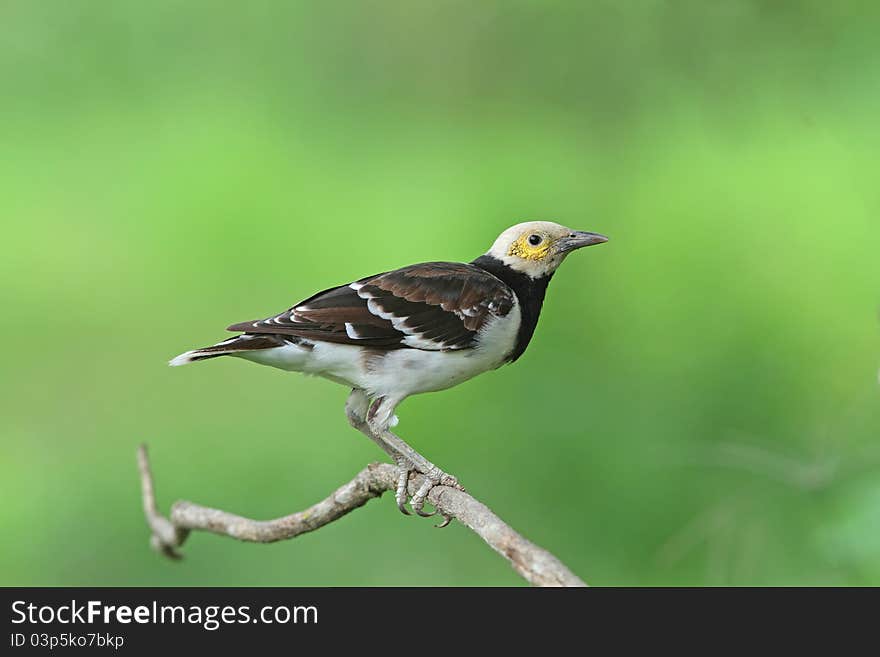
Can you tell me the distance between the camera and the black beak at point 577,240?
4402mm

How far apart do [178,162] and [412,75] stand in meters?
1.94

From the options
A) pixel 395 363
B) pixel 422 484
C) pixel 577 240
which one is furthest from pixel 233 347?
pixel 577 240

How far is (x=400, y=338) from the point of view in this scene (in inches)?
163

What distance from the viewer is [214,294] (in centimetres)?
809

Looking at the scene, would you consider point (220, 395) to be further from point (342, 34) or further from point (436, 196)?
point (342, 34)

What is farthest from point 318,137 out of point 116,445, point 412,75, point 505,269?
point 505,269

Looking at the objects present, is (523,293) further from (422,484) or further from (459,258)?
(459,258)

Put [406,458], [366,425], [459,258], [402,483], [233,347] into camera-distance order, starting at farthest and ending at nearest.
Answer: [459,258] < [366,425] < [406,458] < [402,483] < [233,347]

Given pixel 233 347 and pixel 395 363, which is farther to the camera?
pixel 395 363

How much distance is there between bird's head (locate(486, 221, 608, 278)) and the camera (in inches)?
175

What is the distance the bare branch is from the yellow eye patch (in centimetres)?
98

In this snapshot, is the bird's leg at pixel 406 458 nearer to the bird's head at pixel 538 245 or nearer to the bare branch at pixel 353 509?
the bare branch at pixel 353 509

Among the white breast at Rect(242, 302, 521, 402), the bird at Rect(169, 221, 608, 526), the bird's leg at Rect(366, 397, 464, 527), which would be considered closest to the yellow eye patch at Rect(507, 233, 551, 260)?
the bird at Rect(169, 221, 608, 526)

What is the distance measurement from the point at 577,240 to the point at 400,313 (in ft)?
2.58
